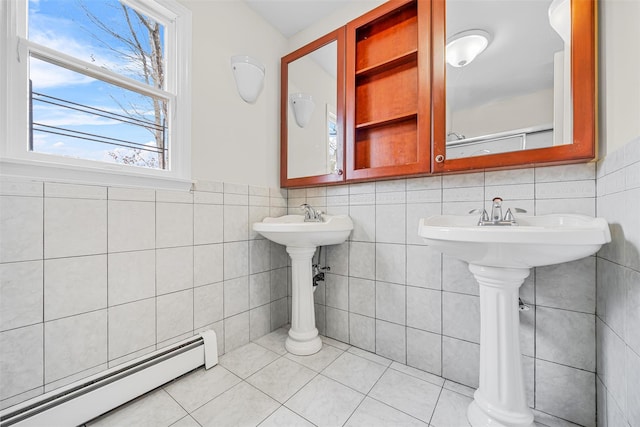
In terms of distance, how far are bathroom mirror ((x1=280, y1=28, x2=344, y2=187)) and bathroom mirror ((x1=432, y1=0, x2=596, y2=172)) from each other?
24.1 inches

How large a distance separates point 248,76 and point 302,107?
0.41 meters

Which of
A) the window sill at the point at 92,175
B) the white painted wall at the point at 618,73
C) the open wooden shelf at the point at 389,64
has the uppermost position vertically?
the open wooden shelf at the point at 389,64

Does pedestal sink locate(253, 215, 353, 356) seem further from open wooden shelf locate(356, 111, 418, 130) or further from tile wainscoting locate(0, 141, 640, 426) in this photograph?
open wooden shelf locate(356, 111, 418, 130)

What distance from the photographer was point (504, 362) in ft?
3.22

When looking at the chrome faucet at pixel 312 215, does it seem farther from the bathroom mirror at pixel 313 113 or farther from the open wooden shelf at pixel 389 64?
the open wooden shelf at pixel 389 64

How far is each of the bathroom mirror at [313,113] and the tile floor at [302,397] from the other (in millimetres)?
1149

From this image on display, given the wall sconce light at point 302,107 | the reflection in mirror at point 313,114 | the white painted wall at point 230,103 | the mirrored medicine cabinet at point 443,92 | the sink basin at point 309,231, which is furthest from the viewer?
the wall sconce light at point 302,107

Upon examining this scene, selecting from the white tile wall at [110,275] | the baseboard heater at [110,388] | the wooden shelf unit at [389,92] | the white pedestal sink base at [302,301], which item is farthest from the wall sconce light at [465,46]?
the baseboard heater at [110,388]

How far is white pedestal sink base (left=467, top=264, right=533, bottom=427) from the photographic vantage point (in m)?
0.97

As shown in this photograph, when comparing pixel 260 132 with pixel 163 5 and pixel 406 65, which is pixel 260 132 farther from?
pixel 406 65

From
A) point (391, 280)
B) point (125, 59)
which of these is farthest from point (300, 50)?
point (391, 280)

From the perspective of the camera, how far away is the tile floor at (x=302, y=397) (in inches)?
41.6

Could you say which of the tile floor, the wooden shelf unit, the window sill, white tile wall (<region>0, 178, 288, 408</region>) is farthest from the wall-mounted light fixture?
the window sill

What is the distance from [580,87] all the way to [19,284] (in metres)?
2.28
